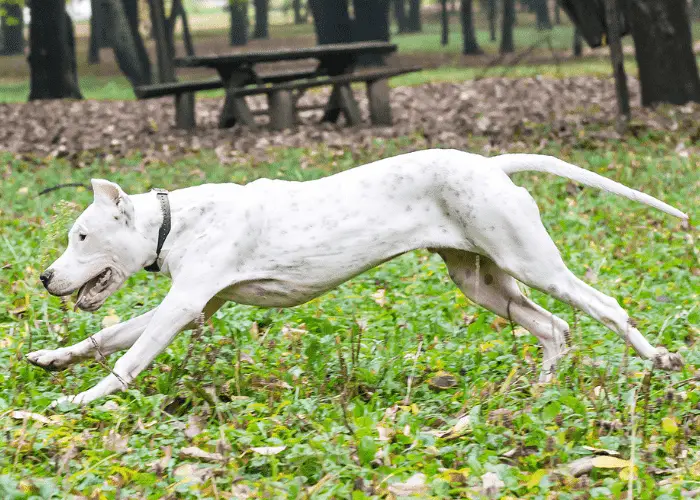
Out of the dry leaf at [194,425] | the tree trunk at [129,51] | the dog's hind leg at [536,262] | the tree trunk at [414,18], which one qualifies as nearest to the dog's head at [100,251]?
the dry leaf at [194,425]

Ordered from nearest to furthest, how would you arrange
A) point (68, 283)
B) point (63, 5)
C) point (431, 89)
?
1. point (68, 283)
2. point (431, 89)
3. point (63, 5)

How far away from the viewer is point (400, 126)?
1462 cm

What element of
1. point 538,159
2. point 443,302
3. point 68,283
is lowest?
point 443,302

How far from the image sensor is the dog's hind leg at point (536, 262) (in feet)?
14.7

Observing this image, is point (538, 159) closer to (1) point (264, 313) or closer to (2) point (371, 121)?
(1) point (264, 313)

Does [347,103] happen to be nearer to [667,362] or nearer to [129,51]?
[667,362]

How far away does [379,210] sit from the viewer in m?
4.58

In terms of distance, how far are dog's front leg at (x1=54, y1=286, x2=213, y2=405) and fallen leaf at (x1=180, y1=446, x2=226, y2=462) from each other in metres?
0.61

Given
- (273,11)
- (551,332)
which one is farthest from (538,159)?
(273,11)

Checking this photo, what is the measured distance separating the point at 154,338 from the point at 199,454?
730 mm

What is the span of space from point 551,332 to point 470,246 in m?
0.64

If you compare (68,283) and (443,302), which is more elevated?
(68,283)

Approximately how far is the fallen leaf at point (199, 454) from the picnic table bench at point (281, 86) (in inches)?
394

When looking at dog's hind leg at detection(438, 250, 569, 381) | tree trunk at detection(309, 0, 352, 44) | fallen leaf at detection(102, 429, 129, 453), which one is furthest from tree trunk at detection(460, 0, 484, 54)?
fallen leaf at detection(102, 429, 129, 453)
